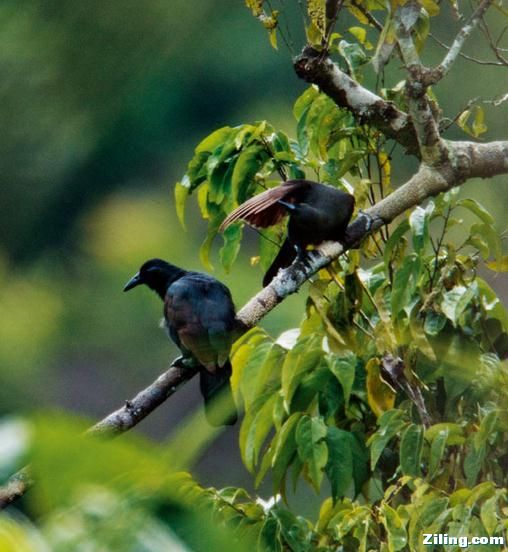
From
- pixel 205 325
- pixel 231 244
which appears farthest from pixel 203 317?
pixel 231 244

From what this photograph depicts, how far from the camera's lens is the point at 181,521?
233 millimetres

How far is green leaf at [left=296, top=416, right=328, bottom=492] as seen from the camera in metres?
1.55

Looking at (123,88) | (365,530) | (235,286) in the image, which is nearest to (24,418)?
(235,286)

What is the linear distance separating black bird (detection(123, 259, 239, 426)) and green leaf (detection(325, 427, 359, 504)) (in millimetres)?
474

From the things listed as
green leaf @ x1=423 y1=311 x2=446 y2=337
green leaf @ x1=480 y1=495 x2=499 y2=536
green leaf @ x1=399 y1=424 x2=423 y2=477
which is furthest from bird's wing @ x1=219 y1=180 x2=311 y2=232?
green leaf @ x1=480 y1=495 x2=499 y2=536

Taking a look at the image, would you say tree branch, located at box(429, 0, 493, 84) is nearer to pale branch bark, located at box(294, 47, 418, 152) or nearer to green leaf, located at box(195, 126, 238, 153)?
pale branch bark, located at box(294, 47, 418, 152)

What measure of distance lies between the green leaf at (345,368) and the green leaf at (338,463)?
6 centimetres

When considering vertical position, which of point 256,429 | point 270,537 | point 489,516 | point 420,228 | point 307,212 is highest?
point 307,212

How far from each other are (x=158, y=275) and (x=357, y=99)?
4.11 ft

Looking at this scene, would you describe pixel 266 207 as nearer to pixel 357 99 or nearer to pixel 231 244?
pixel 231 244

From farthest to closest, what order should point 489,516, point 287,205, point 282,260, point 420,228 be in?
1. point 282,260
2. point 287,205
3. point 420,228
4. point 489,516

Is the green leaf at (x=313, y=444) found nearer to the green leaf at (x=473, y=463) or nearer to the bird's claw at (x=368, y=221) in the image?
the green leaf at (x=473, y=463)

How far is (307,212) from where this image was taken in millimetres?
2016

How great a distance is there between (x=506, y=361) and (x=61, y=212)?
8.07 meters
